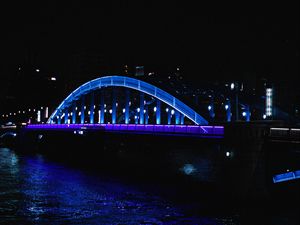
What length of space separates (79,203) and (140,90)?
93.9 ft

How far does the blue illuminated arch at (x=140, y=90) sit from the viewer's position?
46409 mm

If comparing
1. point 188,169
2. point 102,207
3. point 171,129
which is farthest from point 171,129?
point 102,207

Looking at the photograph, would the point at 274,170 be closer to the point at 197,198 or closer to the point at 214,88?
the point at 197,198

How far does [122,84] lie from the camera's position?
57.8 metres

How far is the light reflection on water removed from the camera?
2206 cm

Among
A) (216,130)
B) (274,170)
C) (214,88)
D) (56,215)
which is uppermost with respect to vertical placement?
(214,88)

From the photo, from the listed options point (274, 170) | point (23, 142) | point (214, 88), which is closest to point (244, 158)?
point (274, 170)

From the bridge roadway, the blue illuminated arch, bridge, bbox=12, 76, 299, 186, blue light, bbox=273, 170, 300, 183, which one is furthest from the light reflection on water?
the blue illuminated arch

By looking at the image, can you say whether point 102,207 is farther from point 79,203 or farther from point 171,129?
point 171,129

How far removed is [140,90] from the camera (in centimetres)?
5347

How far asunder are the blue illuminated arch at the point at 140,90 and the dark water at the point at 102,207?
12.9m

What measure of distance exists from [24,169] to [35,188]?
42.8ft

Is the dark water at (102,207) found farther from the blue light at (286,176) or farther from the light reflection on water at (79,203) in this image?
the blue light at (286,176)

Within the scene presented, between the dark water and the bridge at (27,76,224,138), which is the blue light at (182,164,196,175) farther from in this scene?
the dark water
